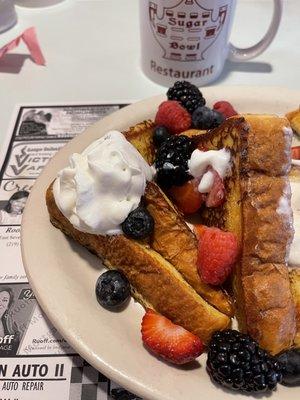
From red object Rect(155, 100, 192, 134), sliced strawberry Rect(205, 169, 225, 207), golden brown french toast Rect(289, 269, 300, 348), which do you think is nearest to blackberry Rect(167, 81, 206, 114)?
red object Rect(155, 100, 192, 134)

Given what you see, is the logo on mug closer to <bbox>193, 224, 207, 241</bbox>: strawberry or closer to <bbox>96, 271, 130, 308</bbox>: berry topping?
<bbox>193, 224, 207, 241</bbox>: strawberry

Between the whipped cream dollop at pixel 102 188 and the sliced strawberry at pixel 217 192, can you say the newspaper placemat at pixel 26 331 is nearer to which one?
the whipped cream dollop at pixel 102 188

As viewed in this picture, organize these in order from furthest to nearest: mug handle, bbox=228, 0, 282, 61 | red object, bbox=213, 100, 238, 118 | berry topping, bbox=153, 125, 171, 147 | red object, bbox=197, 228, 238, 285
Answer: mug handle, bbox=228, 0, 282, 61 → red object, bbox=213, 100, 238, 118 → berry topping, bbox=153, 125, 171, 147 → red object, bbox=197, 228, 238, 285

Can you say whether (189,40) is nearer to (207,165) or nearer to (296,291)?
(207,165)

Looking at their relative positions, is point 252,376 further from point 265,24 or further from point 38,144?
point 265,24

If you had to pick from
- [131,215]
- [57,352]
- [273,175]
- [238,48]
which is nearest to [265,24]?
[238,48]
